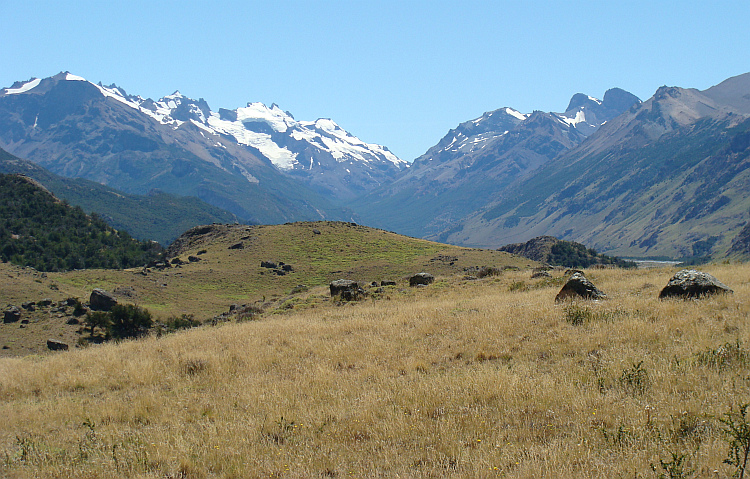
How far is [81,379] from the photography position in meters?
14.2

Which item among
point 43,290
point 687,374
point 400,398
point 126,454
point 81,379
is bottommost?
point 43,290

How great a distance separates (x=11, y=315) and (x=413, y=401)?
41.7 meters

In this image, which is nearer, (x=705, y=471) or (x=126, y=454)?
(x=705, y=471)

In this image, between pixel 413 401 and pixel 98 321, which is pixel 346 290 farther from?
pixel 413 401

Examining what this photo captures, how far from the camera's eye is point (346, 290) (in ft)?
107

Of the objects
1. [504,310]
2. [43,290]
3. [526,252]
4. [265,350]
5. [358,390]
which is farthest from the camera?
[526,252]

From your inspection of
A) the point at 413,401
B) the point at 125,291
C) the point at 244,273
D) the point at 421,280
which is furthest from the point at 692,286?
the point at 244,273

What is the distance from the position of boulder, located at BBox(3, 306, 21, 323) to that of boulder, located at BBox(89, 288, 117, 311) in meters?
5.20

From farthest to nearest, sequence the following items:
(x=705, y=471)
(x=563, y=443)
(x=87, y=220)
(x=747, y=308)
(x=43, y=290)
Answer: (x=87, y=220)
(x=43, y=290)
(x=747, y=308)
(x=563, y=443)
(x=705, y=471)

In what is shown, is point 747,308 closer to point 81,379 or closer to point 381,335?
point 381,335

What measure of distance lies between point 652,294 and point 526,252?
106675 mm

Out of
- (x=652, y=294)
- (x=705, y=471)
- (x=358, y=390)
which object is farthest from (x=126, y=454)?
(x=652, y=294)

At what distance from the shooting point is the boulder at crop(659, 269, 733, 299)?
659 inches

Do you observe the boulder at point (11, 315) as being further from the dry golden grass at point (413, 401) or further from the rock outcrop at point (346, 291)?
the dry golden grass at point (413, 401)
